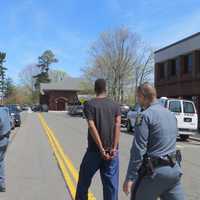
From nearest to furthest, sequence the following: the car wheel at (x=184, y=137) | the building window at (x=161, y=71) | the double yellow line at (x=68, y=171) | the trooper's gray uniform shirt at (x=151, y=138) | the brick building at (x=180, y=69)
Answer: the trooper's gray uniform shirt at (x=151, y=138), the double yellow line at (x=68, y=171), the car wheel at (x=184, y=137), the brick building at (x=180, y=69), the building window at (x=161, y=71)

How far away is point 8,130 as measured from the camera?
941 cm

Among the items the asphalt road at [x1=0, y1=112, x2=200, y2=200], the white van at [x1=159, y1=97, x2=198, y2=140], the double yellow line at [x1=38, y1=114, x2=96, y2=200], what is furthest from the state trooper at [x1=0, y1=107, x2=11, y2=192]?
the white van at [x1=159, y1=97, x2=198, y2=140]

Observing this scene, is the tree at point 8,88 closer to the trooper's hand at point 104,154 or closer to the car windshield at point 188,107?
the car windshield at point 188,107

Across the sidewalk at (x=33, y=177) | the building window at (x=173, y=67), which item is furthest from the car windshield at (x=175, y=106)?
the building window at (x=173, y=67)

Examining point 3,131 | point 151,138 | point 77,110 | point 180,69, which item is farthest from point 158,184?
A: point 77,110

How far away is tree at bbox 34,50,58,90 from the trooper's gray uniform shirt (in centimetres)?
15015

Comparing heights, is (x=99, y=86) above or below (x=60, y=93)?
below

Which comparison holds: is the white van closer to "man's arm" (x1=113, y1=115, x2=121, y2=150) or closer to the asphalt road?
the asphalt road

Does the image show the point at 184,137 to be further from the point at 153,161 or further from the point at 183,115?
the point at 153,161

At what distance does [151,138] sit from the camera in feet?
16.5

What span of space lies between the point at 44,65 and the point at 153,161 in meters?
153

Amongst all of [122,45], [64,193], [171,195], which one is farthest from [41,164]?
[122,45]

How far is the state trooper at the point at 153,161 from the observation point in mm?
4922

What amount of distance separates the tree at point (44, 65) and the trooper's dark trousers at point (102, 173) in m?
149
